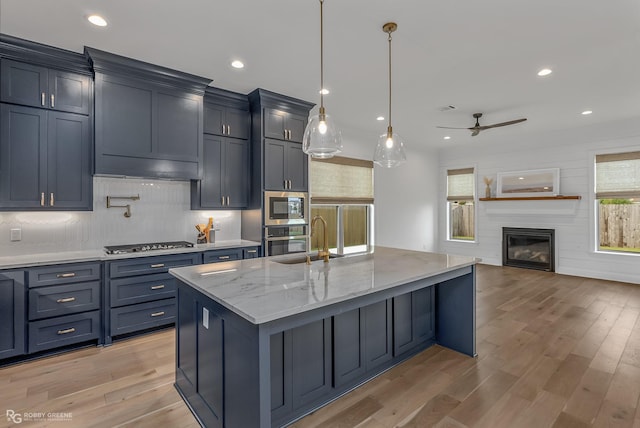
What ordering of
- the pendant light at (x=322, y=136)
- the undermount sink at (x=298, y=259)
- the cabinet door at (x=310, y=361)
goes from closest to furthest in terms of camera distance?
the cabinet door at (x=310, y=361) → the pendant light at (x=322, y=136) → the undermount sink at (x=298, y=259)

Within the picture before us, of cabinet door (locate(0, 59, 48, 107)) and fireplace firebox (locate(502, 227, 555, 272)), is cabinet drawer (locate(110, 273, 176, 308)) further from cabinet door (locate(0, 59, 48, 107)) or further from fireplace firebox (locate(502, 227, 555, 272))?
fireplace firebox (locate(502, 227, 555, 272))

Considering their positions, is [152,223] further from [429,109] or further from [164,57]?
[429,109]

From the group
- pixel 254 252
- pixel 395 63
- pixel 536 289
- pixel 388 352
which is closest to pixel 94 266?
pixel 254 252

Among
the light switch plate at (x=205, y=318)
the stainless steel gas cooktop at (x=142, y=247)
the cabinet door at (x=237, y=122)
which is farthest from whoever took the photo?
the cabinet door at (x=237, y=122)

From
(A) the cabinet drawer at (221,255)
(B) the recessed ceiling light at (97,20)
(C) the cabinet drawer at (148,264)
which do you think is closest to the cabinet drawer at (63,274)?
(C) the cabinet drawer at (148,264)

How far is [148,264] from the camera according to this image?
3.31 m

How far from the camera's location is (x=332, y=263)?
99.0 inches

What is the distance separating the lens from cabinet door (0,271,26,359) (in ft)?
8.71

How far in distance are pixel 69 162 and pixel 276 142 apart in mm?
2270

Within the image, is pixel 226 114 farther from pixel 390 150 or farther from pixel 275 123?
pixel 390 150

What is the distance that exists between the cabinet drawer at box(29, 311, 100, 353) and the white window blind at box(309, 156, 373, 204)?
3.32 metres

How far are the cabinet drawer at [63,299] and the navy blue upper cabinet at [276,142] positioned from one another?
201 cm

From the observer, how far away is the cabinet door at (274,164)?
13.8 ft

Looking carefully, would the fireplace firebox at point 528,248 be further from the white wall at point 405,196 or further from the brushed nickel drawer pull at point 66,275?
the brushed nickel drawer pull at point 66,275
